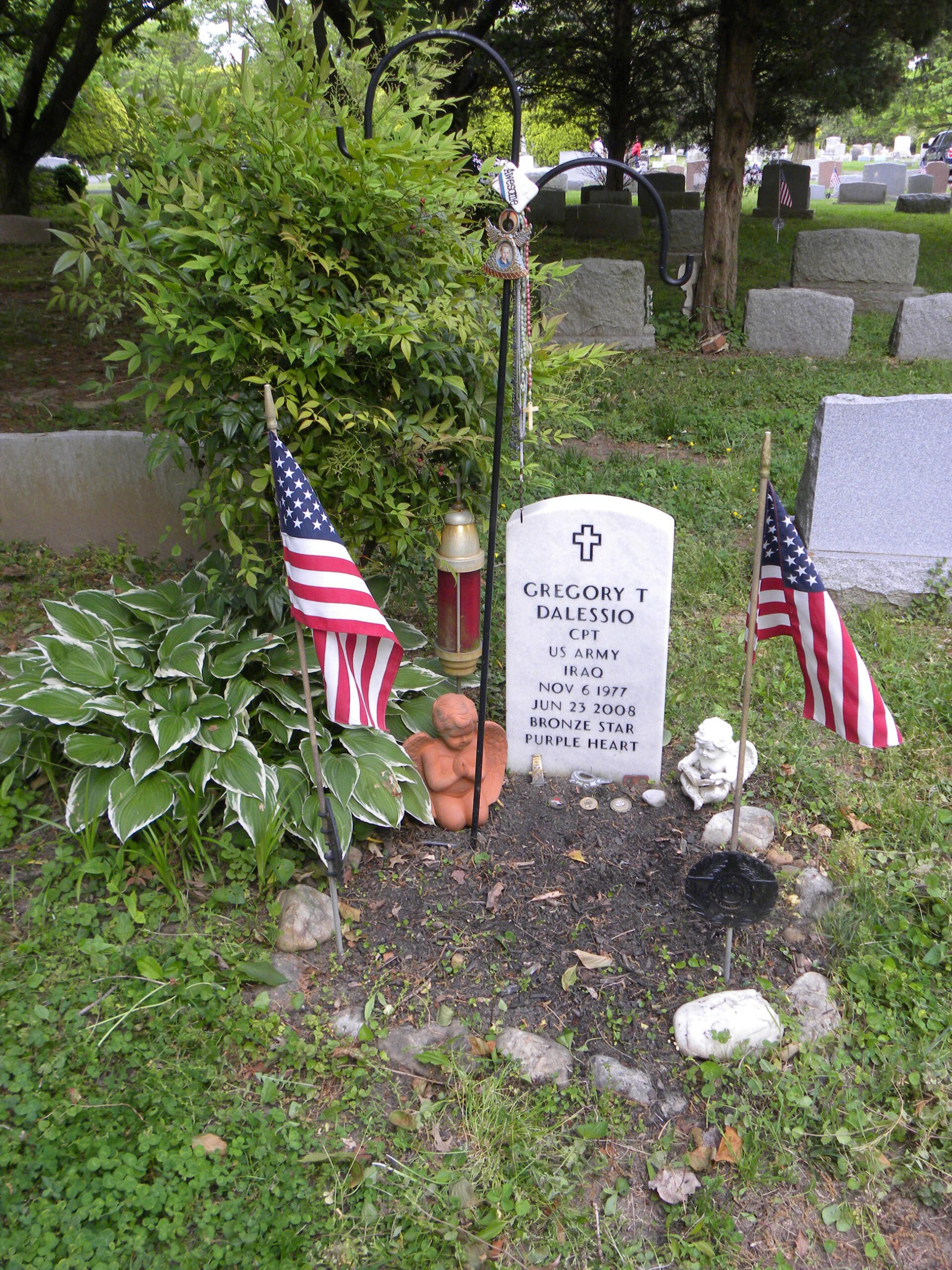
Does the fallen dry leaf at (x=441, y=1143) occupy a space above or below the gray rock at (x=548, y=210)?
below

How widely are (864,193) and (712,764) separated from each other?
99.1 feet

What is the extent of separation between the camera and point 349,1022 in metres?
2.71

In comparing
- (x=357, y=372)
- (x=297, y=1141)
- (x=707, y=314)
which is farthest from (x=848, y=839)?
(x=707, y=314)

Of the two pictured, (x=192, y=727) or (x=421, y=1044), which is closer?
(x=421, y=1044)

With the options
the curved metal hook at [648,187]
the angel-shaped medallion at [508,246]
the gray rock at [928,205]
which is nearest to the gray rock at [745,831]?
the curved metal hook at [648,187]

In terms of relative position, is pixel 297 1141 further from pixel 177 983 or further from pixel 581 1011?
pixel 581 1011

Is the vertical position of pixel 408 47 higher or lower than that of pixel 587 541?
higher

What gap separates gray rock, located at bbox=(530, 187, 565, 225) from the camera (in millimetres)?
18234

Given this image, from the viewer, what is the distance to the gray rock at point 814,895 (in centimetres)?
304

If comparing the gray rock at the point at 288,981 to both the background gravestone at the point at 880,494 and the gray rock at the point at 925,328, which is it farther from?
the gray rock at the point at 925,328

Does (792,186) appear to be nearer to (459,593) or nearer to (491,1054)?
(459,593)

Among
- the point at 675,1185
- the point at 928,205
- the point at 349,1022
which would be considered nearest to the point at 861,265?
the point at 349,1022

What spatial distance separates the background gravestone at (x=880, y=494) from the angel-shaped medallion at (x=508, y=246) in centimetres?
267

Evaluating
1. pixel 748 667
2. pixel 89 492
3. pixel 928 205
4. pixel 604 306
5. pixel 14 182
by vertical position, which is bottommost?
pixel 89 492
